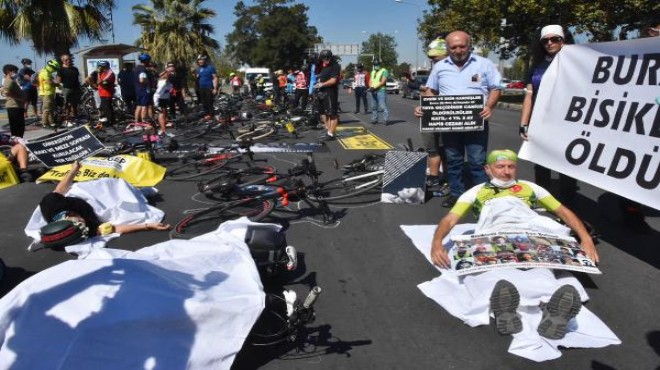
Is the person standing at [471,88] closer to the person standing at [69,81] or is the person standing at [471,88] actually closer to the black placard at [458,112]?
the black placard at [458,112]

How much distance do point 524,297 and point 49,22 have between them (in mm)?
19123

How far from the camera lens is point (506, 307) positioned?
289cm

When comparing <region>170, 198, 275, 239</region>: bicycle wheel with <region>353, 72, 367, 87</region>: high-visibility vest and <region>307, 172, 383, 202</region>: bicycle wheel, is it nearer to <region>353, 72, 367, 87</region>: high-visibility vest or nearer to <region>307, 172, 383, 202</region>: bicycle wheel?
<region>307, 172, 383, 202</region>: bicycle wheel

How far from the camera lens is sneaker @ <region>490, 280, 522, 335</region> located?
113 inches

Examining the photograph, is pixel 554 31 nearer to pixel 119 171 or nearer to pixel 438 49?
pixel 438 49

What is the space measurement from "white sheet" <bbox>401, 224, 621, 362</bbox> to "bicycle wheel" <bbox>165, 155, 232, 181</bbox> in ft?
16.3

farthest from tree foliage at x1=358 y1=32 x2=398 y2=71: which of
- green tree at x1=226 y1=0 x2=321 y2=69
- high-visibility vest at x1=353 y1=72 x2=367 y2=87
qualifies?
high-visibility vest at x1=353 y1=72 x2=367 y2=87

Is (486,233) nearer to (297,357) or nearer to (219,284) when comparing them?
(297,357)

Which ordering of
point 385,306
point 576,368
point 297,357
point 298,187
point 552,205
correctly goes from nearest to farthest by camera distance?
point 576,368, point 297,357, point 385,306, point 552,205, point 298,187

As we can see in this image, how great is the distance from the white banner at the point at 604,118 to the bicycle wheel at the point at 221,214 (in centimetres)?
290

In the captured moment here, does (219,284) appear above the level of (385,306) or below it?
above

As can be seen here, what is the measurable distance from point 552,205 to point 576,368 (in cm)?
144

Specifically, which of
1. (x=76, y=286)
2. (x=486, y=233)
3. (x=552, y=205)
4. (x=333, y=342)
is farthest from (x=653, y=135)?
(x=76, y=286)

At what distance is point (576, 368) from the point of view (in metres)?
2.67
